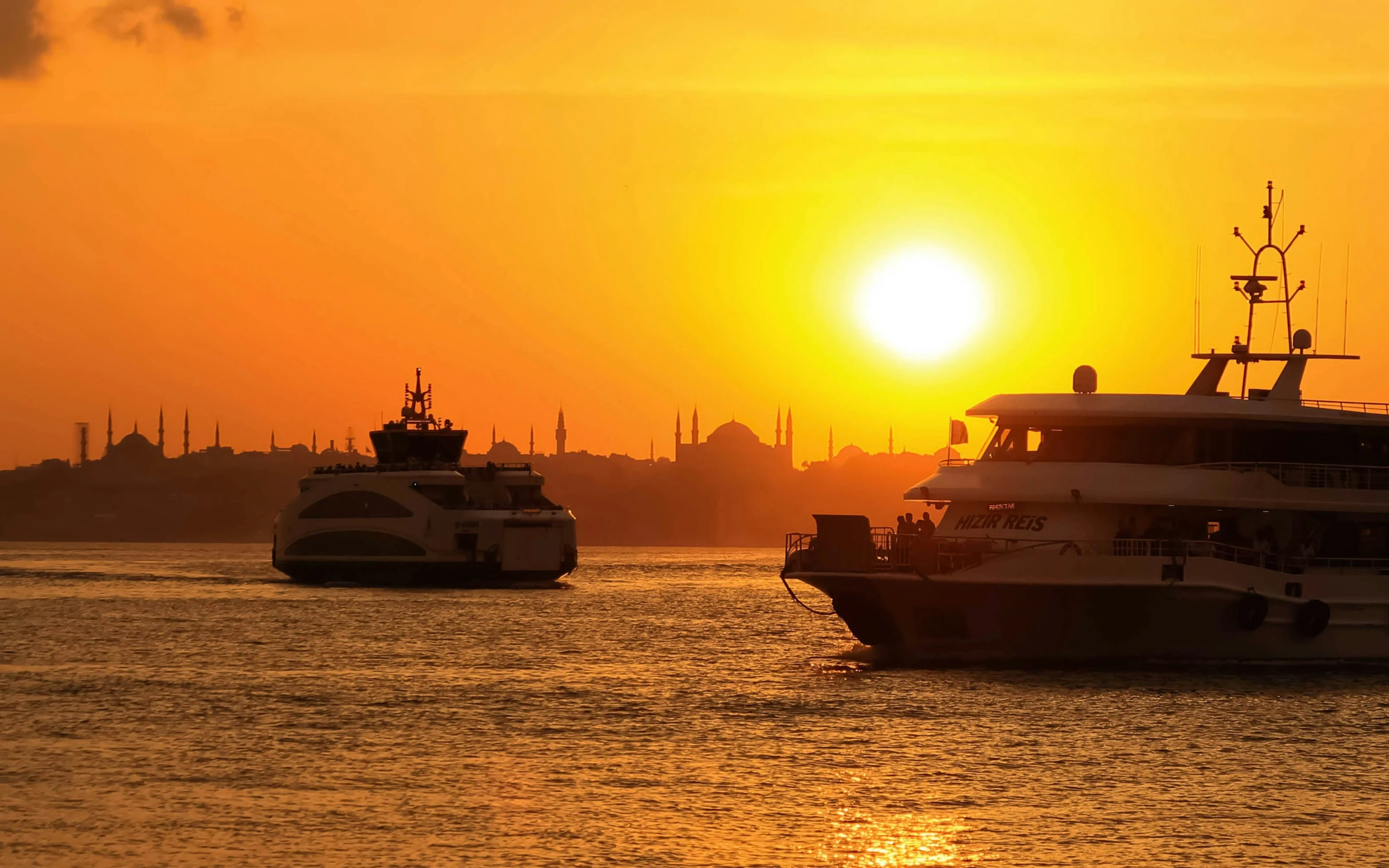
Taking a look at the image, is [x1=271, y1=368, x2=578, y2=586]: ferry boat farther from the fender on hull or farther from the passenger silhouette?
the passenger silhouette

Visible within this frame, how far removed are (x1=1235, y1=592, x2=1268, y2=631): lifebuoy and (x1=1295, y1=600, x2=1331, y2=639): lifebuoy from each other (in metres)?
1.73

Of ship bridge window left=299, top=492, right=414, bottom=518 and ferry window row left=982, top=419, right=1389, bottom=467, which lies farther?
ship bridge window left=299, top=492, right=414, bottom=518

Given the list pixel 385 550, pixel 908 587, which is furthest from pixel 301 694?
pixel 385 550

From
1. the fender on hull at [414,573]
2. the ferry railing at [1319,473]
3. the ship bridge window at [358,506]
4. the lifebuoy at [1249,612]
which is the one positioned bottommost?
the fender on hull at [414,573]

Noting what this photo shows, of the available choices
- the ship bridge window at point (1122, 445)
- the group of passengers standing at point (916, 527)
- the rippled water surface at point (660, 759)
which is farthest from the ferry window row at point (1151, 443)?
the rippled water surface at point (660, 759)

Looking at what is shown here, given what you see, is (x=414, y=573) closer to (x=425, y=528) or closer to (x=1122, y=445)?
(x=425, y=528)

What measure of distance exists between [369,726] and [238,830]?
1169cm

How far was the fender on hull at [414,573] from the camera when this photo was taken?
95062 millimetres

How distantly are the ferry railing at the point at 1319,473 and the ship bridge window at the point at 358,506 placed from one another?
56822 millimetres

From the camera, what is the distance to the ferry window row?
45281 mm

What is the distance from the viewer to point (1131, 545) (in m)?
43.1

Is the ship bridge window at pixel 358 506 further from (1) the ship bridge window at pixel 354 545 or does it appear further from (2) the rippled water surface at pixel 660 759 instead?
(2) the rippled water surface at pixel 660 759

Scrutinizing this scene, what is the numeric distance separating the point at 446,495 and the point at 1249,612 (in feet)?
191

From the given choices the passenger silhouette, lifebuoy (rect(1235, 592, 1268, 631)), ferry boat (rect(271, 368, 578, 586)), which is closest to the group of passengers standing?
the passenger silhouette
